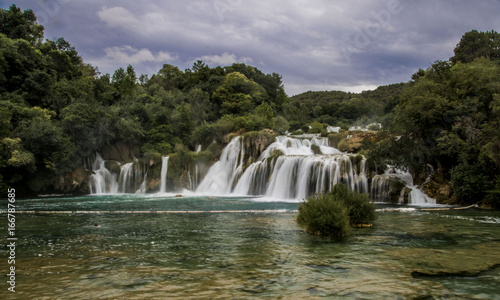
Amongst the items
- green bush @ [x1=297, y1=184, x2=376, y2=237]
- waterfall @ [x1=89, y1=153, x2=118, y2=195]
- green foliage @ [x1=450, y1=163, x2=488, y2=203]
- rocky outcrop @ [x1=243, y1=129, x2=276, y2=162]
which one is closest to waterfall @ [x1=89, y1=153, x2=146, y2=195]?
waterfall @ [x1=89, y1=153, x2=118, y2=195]

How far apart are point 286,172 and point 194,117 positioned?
27408mm

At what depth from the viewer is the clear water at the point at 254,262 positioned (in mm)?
5488

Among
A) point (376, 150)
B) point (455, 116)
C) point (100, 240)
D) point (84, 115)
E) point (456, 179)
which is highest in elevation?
point (84, 115)

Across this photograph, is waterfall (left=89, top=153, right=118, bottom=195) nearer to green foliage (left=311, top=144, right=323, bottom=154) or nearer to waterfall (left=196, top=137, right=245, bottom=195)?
waterfall (left=196, top=137, right=245, bottom=195)

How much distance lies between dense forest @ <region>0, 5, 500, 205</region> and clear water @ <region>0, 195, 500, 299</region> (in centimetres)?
958

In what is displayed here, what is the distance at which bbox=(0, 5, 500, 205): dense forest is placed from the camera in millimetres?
20906

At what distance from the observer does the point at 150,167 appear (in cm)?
3906

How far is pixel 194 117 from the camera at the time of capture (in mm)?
52094

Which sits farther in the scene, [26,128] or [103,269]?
[26,128]

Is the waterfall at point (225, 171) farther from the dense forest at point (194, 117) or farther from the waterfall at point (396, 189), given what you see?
the waterfall at point (396, 189)

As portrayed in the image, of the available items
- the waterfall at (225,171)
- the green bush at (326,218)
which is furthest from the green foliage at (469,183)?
the waterfall at (225,171)

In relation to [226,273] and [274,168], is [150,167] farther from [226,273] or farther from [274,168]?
[226,273]

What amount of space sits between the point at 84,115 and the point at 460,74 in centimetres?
3491

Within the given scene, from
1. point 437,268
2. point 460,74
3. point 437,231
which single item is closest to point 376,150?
point 460,74
